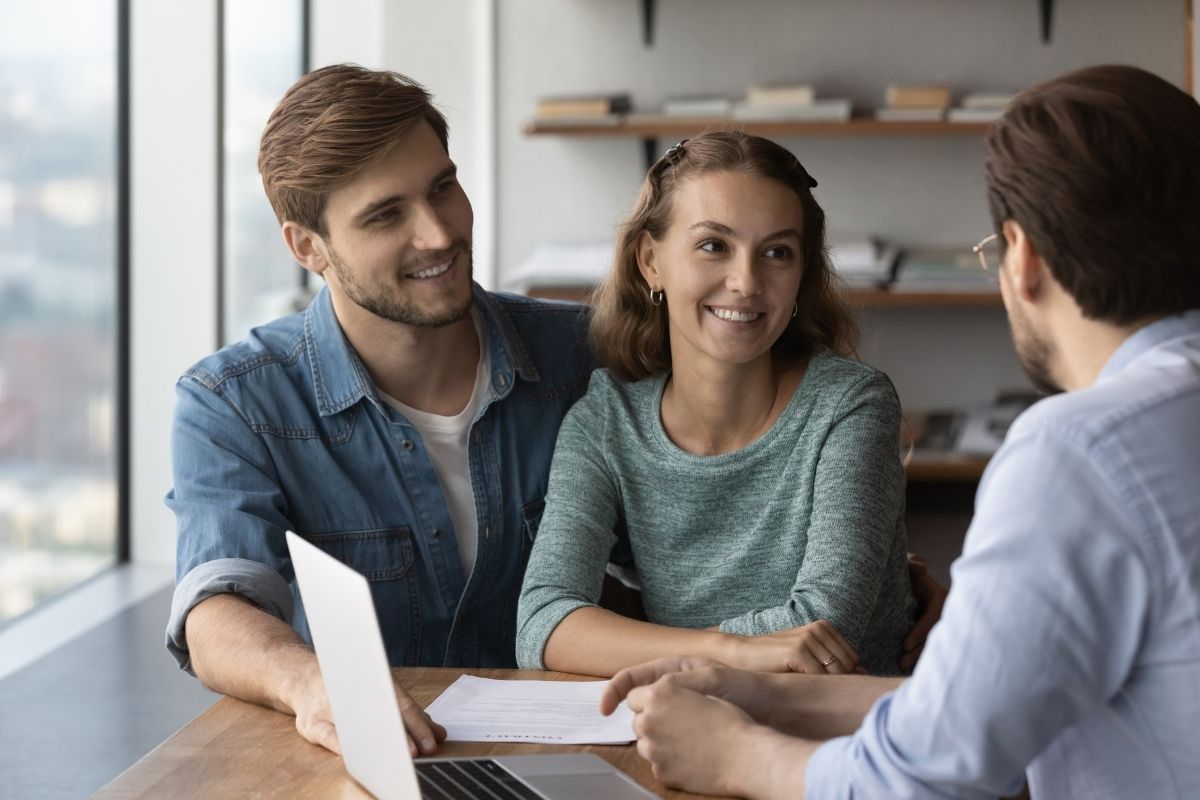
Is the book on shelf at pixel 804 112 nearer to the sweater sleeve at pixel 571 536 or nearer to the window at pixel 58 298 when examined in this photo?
the window at pixel 58 298

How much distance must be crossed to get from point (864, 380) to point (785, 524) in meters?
0.20

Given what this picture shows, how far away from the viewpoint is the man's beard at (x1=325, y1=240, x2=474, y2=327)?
1.90 metres

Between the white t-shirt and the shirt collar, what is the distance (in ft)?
3.47

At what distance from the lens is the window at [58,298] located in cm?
331

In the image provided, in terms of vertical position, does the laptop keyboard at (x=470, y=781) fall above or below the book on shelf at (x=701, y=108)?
below

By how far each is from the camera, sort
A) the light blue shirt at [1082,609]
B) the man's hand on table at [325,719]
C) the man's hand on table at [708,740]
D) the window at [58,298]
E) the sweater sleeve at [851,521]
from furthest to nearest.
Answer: the window at [58,298]
the sweater sleeve at [851,521]
the man's hand on table at [325,719]
the man's hand on table at [708,740]
the light blue shirt at [1082,609]

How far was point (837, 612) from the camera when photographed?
1580 millimetres

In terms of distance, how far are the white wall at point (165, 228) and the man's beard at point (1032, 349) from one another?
3302mm

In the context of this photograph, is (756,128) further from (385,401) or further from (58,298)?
(385,401)

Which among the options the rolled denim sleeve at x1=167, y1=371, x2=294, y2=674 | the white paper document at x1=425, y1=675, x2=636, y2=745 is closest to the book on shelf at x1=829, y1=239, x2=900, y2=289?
the rolled denim sleeve at x1=167, y1=371, x2=294, y2=674

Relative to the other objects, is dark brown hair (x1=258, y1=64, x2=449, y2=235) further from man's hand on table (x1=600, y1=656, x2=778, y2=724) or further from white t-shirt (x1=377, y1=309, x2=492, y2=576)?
man's hand on table (x1=600, y1=656, x2=778, y2=724)

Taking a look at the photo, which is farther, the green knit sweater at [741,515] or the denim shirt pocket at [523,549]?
the denim shirt pocket at [523,549]

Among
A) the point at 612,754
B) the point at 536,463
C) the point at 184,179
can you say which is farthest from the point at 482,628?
the point at 184,179

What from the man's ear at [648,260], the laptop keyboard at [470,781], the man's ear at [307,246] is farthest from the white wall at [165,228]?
the laptop keyboard at [470,781]
